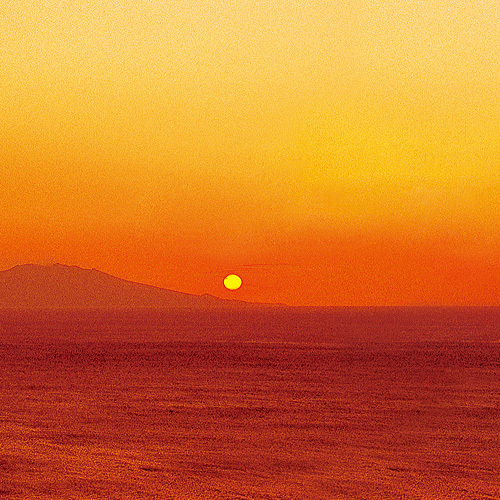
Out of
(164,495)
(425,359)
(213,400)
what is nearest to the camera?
(164,495)

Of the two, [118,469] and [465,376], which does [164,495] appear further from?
[465,376]

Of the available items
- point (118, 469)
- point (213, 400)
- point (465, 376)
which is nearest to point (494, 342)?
point (465, 376)

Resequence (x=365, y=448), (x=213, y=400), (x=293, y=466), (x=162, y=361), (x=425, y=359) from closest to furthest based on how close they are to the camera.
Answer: (x=293, y=466) < (x=365, y=448) < (x=213, y=400) < (x=162, y=361) < (x=425, y=359)

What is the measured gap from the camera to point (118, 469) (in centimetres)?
2725

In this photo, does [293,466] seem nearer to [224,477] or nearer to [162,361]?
[224,477]

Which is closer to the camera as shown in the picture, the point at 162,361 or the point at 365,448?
the point at 365,448

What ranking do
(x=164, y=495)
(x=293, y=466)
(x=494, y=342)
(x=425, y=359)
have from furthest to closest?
(x=494, y=342), (x=425, y=359), (x=293, y=466), (x=164, y=495)

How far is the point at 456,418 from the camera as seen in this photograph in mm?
42969

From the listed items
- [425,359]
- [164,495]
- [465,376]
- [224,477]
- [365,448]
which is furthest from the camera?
[425,359]

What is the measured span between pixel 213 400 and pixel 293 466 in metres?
22.4

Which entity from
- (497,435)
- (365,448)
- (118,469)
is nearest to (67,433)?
(118,469)

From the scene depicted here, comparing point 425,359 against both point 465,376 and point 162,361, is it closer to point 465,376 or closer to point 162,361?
point 465,376

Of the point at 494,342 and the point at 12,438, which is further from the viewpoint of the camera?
the point at 494,342

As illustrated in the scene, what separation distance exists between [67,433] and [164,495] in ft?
41.8
